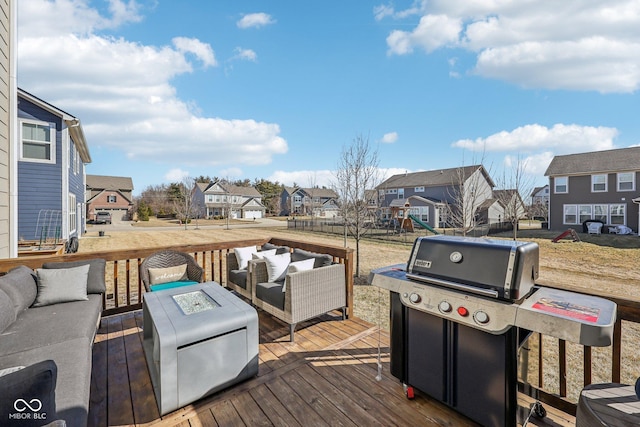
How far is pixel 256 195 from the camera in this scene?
147ft

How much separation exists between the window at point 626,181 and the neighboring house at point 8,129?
86.0 ft

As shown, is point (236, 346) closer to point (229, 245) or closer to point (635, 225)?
point (229, 245)

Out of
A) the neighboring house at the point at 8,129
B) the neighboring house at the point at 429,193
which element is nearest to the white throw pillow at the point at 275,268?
the neighboring house at the point at 8,129

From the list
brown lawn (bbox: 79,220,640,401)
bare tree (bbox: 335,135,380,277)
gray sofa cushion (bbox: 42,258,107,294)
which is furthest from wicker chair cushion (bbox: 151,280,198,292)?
bare tree (bbox: 335,135,380,277)

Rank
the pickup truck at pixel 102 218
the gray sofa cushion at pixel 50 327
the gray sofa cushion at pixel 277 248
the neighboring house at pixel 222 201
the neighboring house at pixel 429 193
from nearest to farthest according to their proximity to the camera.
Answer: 1. the gray sofa cushion at pixel 50 327
2. the gray sofa cushion at pixel 277 248
3. the neighboring house at pixel 429 193
4. the pickup truck at pixel 102 218
5. the neighboring house at pixel 222 201

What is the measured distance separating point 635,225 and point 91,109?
29341 millimetres

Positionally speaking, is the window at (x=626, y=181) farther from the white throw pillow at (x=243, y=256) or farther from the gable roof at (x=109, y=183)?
the gable roof at (x=109, y=183)

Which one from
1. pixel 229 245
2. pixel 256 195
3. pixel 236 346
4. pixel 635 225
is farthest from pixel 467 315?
pixel 256 195

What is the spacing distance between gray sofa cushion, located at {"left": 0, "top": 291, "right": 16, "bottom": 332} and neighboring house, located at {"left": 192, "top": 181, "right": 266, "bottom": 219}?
122 feet

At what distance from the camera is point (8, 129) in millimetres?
4273

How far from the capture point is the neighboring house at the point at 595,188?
1694 centimetres

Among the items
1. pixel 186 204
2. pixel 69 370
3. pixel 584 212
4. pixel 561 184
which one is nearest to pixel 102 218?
pixel 186 204

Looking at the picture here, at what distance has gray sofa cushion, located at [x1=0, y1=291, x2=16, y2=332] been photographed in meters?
2.40

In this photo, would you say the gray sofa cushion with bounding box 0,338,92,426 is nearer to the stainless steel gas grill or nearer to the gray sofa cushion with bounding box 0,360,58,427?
the gray sofa cushion with bounding box 0,360,58,427
